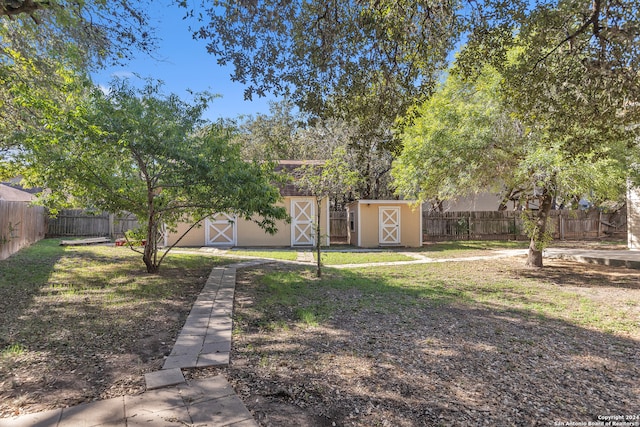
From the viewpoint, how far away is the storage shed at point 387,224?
17609 millimetres

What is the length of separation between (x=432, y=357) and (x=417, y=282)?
4834 millimetres

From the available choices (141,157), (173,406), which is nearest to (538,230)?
(141,157)

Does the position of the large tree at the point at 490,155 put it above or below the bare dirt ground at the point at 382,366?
above

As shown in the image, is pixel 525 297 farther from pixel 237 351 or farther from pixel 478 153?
pixel 237 351

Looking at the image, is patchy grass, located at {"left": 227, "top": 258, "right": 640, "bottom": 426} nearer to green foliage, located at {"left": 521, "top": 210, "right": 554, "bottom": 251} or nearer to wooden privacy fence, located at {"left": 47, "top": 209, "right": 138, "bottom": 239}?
green foliage, located at {"left": 521, "top": 210, "right": 554, "bottom": 251}

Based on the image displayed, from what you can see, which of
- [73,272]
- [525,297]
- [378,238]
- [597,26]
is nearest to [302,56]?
[597,26]

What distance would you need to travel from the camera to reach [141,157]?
23.3 ft

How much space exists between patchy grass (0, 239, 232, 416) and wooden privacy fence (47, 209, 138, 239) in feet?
39.6

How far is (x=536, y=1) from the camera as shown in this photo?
5.54 m

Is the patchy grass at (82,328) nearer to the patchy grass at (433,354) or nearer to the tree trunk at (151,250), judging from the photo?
the tree trunk at (151,250)

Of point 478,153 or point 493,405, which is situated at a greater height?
point 478,153

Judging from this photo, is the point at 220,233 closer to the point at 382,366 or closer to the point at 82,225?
the point at 82,225

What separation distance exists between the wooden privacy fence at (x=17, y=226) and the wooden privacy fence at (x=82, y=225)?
9.59 feet

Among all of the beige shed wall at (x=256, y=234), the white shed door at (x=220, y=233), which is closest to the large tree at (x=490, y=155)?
the beige shed wall at (x=256, y=234)
